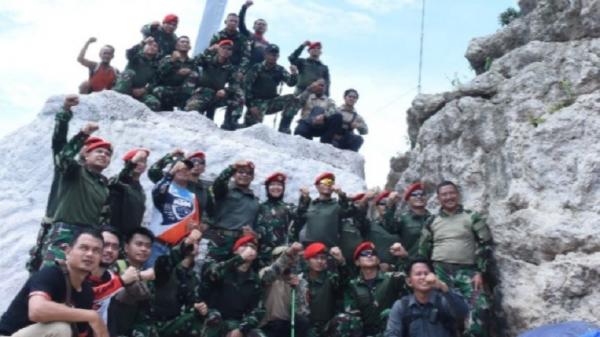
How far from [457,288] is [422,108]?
14.1 ft

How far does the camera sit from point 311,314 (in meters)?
7.80

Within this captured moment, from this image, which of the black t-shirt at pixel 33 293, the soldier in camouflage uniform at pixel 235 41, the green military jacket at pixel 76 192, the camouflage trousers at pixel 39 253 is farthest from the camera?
the soldier in camouflage uniform at pixel 235 41

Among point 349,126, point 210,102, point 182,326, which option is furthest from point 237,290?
point 349,126

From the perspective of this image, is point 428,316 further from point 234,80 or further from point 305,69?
point 305,69

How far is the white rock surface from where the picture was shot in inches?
359

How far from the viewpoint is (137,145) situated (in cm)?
1000

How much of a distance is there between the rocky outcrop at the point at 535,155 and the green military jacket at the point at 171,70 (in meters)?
3.96

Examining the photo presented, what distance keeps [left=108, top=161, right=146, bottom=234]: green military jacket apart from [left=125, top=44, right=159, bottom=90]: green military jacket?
387cm

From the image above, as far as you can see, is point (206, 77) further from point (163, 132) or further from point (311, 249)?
point (311, 249)

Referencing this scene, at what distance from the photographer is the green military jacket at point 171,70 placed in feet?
36.0

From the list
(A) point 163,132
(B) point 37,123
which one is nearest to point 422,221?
(A) point 163,132

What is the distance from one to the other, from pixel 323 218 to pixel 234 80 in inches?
164

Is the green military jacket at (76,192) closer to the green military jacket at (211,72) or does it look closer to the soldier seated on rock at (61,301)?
the soldier seated on rock at (61,301)

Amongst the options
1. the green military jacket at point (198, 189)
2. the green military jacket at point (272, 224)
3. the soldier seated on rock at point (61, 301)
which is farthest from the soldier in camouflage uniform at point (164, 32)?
the soldier seated on rock at point (61, 301)
